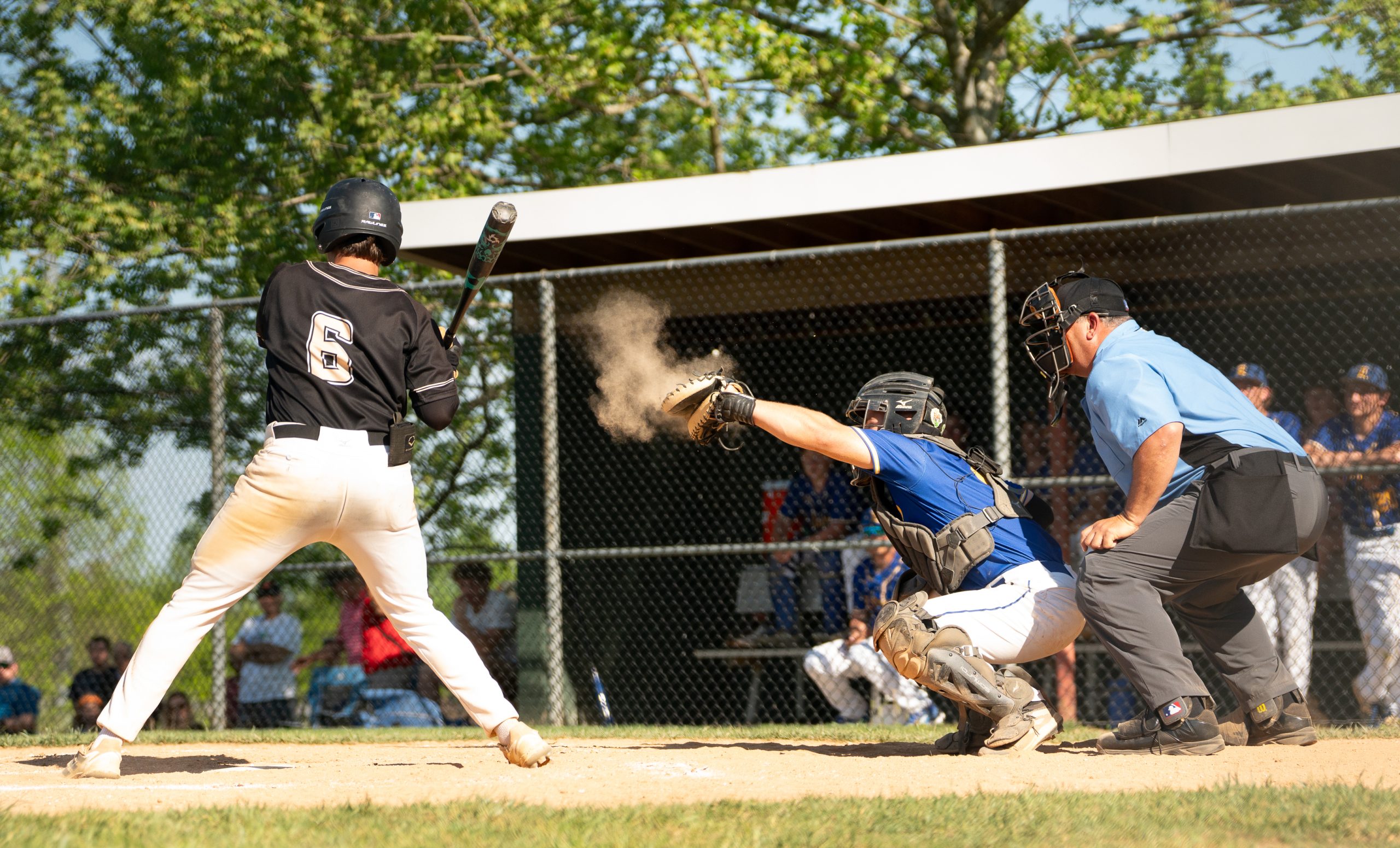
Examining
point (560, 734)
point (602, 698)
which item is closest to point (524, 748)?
point (560, 734)

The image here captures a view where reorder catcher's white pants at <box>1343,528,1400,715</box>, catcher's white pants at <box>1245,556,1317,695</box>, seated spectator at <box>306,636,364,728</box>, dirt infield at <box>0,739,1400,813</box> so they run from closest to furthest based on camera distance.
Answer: dirt infield at <box>0,739,1400,813</box> → catcher's white pants at <box>1343,528,1400,715</box> → catcher's white pants at <box>1245,556,1317,695</box> → seated spectator at <box>306,636,364,728</box>

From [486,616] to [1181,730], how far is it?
5924 millimetres

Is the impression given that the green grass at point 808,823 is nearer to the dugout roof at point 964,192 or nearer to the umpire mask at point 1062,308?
the umpire mask at point 1062,308

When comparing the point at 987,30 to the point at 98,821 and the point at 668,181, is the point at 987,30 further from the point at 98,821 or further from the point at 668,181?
the point at 98,821

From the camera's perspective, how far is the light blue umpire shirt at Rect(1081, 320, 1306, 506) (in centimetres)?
444

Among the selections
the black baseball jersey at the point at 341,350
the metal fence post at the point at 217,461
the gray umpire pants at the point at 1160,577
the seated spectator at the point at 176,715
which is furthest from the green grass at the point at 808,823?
the seated spectator at the point at 176,715

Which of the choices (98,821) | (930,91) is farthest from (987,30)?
(98,821)

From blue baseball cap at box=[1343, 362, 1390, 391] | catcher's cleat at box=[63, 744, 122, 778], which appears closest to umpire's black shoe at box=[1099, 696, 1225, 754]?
blue baseball cap at box=[1343, 362, 1390, 391]

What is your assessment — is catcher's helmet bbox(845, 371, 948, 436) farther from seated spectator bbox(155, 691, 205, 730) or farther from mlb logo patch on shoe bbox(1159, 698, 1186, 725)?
seated spectator bbox(155, 691, 205, 730)

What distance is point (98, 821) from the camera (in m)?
3.23

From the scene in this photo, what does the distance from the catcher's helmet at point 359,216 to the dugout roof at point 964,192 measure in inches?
141

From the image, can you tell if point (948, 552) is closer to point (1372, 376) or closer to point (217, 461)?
point (1372, 376)

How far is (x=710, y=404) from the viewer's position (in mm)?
4586

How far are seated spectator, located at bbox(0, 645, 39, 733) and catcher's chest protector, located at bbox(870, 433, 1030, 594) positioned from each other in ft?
24.3
